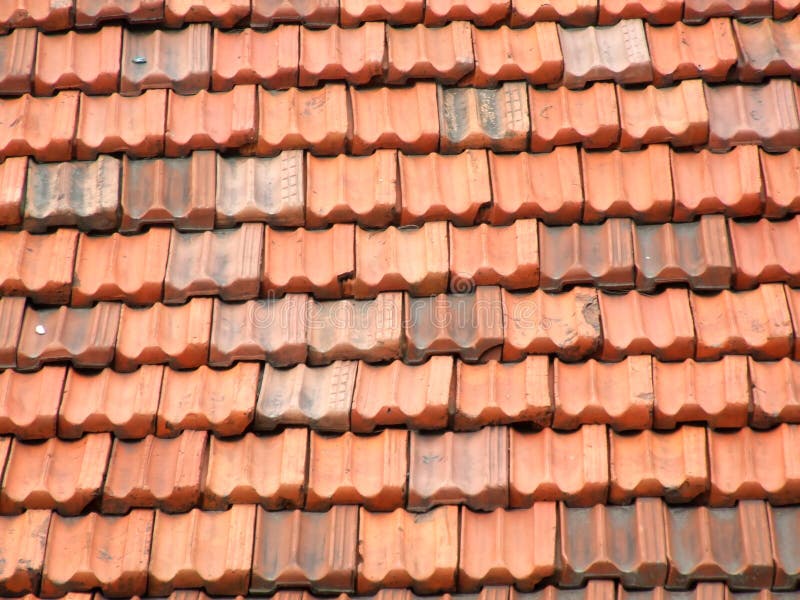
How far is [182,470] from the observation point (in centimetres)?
316

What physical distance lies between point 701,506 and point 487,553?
0.66 m

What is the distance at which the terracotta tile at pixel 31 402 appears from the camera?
3.26 metres

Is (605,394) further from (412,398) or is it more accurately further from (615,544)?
(412,398)

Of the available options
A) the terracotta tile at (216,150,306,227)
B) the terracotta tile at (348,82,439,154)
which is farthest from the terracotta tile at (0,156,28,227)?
the terracotta tile at (348,82,439,154)

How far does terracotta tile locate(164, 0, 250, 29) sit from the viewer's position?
153 inches

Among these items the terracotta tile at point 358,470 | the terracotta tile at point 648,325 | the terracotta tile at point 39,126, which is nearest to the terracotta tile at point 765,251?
the terracotta tile at point 648,325

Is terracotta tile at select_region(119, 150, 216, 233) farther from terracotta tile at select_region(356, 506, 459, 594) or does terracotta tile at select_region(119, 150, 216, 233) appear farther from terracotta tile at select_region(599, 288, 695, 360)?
terracotta tile at select_region(599, 288, 695, 360)

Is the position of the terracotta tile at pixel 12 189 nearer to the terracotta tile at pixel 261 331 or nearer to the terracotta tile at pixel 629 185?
the terracotta tile at pixel 261 331

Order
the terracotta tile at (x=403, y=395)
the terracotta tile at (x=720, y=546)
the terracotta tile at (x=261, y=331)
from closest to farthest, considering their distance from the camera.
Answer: the terracotta tile at (x=720, y=546)
the terracotta tile at (x=403, y=395)
the terracotta tile at (x=261, y=331)

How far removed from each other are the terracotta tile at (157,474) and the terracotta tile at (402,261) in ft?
2.45

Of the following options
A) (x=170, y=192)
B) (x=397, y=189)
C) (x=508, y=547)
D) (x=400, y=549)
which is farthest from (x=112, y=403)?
(x=508, y=547)

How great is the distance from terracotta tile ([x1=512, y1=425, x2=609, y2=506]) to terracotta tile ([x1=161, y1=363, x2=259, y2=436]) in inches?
33.3

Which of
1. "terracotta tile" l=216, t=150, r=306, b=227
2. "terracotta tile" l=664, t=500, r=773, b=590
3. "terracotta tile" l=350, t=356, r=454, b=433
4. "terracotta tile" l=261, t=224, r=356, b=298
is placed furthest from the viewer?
"terracotta tile" l=216, t=150, r=306, b=227

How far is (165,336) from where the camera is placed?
338 centimetres
